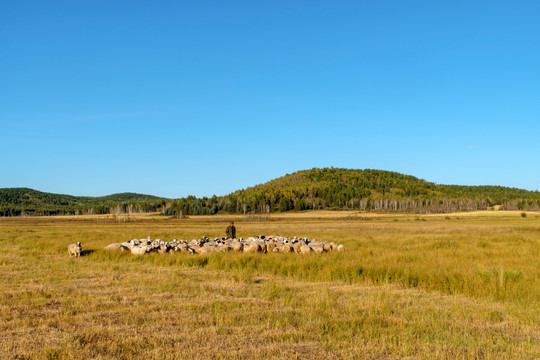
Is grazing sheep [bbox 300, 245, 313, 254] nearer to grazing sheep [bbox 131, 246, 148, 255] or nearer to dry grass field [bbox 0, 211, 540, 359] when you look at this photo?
dry grass field [bbox 0, 211, 540, 359]

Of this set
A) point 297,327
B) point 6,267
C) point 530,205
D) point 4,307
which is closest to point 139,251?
point 6,267

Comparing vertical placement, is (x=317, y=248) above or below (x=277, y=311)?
above

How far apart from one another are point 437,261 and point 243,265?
7.64 m

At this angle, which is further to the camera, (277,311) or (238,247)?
(238,247)

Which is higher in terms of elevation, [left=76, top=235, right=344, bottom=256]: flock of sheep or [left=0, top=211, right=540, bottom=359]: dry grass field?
[left=76, top=235, right=344, bottom=256]: flock of sheep

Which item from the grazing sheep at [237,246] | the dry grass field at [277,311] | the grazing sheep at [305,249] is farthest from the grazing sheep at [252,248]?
the dry grass field at [277,311]

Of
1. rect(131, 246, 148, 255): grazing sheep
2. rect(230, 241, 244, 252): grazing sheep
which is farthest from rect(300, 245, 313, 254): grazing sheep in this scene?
rect(131, 246, 148, 255): grazing sheep

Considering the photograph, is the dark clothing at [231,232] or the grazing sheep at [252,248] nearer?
the grazing sheep at [252,248]

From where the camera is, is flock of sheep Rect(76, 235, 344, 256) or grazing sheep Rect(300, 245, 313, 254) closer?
grazing sheep Rect(300, 245, 313, 254)

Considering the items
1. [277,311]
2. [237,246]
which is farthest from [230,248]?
[277,311]

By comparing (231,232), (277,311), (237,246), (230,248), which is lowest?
(277,311)

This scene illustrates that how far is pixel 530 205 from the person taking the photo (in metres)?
152

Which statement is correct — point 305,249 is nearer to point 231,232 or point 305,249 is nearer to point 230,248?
point 230,248

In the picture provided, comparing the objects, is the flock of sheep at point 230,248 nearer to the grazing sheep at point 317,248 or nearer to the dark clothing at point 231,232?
the grazing sheep at point 317,248
